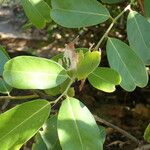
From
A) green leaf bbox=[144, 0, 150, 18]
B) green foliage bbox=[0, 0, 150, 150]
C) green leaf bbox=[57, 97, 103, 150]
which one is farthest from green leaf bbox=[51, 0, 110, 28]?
green leaf bbox=[57, 97, 103, 150]

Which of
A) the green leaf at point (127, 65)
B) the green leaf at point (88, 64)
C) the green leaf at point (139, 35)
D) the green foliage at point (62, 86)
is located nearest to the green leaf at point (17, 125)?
the green foliage at point (62, 86)

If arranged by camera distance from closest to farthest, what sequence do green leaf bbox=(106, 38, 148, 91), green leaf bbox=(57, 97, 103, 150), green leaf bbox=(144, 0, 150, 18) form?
green leaf bbox=(57, 97, 103, 150) → green leaf bbox=(106, 38, 148, 91) → green leaf bbox=(144, 0, 150, 18)

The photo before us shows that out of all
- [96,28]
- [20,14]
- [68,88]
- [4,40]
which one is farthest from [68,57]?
[20,14]

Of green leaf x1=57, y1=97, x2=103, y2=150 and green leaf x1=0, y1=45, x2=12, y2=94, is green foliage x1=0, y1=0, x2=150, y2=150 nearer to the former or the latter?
green leaf x1=57, y1=97, x2=103, y2=150

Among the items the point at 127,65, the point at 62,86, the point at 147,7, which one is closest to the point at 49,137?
the point at 62,86

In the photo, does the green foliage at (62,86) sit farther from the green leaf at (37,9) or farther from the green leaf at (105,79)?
the green leaf at (37,9)

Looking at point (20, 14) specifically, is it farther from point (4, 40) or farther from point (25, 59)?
point (25, 59)

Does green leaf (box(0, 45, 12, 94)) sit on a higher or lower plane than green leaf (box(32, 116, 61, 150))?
higher
